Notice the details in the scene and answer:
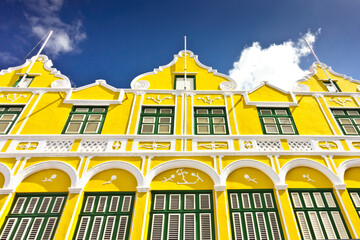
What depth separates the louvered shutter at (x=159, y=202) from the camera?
8.84 meters

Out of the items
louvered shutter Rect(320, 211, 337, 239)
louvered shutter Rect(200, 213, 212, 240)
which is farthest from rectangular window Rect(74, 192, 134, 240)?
louvered shutter Rect(320, 211, 337, 239)

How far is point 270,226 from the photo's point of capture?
8359 mm

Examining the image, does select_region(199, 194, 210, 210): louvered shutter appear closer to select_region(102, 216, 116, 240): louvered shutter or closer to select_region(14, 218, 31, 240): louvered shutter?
select_region(102, 216, 116, 240): louvered shutter

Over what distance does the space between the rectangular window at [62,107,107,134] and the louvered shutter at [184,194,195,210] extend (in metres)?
5.06

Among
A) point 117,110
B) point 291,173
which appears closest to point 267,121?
point 291,173

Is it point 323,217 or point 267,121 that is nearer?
point 323,217

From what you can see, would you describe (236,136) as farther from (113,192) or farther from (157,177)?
(113,192)

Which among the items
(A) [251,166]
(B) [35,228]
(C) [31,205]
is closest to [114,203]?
(B) [35,228]

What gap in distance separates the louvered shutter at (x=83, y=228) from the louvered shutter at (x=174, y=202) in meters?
2.95

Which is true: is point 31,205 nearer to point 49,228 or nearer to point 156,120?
point 49,228

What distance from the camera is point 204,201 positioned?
354 inches

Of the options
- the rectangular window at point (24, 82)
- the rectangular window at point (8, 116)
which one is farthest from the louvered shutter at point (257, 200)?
the rectangular window at point (24, 82)

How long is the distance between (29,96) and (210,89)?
9453 millimetres

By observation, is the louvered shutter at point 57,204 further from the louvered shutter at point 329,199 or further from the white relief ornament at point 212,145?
the louvered shutter at point 329,199
